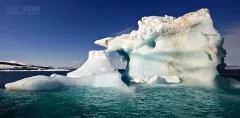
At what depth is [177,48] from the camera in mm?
26484

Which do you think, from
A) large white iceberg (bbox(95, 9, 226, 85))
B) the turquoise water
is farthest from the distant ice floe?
the turquoise water

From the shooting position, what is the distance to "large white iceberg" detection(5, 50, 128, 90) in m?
19.2

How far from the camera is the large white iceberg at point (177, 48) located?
25.0m

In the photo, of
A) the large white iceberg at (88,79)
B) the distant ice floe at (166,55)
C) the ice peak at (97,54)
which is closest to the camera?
the large white iceberg at (88,79)

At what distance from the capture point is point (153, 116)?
11.2m

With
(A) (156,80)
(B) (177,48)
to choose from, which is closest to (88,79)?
(A) (156,80)

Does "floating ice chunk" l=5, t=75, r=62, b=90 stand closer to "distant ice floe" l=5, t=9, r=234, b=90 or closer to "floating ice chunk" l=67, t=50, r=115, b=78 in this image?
"distant ice floe" l=5, t=9, r=234, b=90

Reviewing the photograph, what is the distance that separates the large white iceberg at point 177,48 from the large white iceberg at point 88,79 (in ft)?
12.8

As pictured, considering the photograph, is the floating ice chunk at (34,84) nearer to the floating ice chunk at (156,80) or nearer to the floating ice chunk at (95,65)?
the floating ice chunk at (95,65)

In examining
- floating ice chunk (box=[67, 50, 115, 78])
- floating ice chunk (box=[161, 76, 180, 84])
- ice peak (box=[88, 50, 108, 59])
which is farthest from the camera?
ice peak (box=[88, 50, 108, 59])

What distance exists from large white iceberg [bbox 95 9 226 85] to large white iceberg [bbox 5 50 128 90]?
12.8ft

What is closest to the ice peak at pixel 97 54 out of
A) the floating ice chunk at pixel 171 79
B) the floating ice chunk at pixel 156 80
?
the floating ice chunk at pixel 156 80

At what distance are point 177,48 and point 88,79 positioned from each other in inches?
456

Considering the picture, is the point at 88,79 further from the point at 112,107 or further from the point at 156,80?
the point at 112,107
